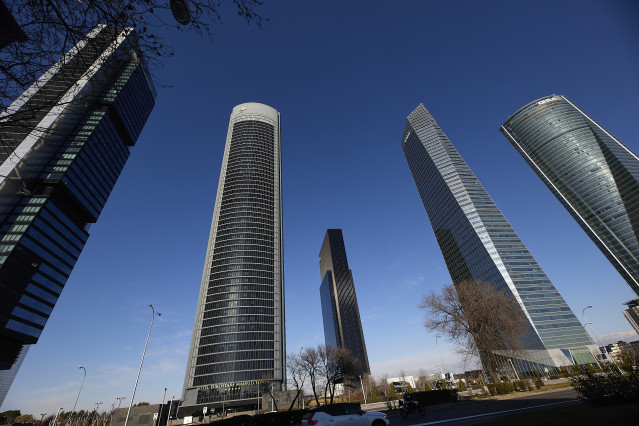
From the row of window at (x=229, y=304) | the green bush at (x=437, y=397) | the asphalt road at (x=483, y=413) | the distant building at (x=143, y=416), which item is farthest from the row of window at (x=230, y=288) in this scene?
the asphalt road at (x=483, y=413)

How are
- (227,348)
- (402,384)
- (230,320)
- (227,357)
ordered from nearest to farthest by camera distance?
(227,357)
(227,348)
(230,320)
(402,384)

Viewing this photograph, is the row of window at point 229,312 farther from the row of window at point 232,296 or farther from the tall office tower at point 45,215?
the tall office tower at point 45,215

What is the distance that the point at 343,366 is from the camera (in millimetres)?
54938

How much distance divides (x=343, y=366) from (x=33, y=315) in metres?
99.3

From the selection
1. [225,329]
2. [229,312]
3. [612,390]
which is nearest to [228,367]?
[225,329]

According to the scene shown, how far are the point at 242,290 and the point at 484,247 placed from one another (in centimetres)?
10855

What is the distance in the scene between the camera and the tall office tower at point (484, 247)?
9544cm

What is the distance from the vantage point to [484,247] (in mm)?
116938

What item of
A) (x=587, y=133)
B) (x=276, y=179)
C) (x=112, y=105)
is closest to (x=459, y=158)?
(x=587, y=133)

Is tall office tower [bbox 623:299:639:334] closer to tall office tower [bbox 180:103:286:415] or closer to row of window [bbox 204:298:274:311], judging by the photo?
tall office tower [bbox 180:103:286:415]

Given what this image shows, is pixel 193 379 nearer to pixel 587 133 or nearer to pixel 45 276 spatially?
pixel 45 276

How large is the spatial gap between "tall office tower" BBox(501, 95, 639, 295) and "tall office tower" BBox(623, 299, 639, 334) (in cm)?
6660

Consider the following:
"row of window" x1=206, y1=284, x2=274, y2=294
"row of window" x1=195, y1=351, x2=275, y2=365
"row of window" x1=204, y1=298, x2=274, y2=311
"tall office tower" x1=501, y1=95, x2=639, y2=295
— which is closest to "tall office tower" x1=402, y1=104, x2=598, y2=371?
"tall office tower" x1=501, y1=95, x2=639, y2=295

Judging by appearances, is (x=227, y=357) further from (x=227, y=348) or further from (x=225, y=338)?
(x=225, y=338)
